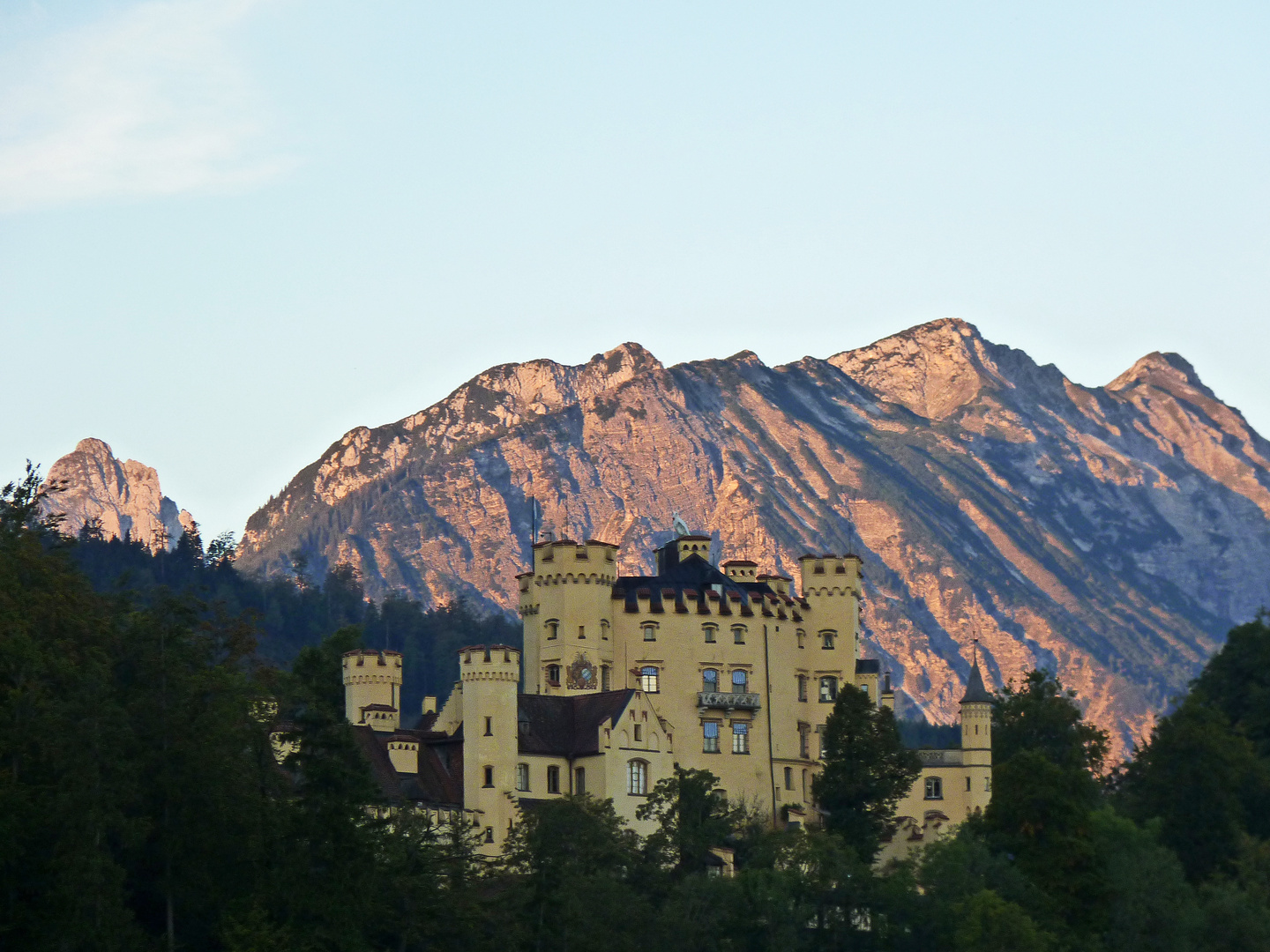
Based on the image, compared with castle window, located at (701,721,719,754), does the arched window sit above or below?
below

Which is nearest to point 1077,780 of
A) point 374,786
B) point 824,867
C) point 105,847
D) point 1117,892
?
point 1117,892

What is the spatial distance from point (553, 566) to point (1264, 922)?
130 feet

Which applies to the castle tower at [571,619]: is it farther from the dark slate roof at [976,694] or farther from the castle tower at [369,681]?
the dark slate roof at [976,694]

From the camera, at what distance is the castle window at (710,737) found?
122 meters

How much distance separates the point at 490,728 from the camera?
10662 cm

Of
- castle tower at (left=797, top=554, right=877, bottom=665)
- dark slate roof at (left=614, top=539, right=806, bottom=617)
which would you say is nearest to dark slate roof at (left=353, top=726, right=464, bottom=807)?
dark slate roof at (left=614, top=539, right=806, bottom=617)

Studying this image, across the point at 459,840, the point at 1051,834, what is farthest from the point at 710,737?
the point at 459,840

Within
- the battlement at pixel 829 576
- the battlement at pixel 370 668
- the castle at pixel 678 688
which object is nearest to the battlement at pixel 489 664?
the castle at pixel 678 688

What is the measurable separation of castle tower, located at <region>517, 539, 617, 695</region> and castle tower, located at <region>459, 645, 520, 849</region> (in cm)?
1243

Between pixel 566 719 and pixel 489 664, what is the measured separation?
7.56 meters

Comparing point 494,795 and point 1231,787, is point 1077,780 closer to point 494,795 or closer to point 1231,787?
point 1231,787

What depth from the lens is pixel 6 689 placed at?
81.4 meters

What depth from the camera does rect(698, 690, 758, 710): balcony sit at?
122250 millimetres

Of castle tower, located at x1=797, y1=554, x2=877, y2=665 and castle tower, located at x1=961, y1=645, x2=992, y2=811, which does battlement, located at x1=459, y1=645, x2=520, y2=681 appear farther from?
castle tower, located at x1=961, y1=645, x2=992, y2=811
